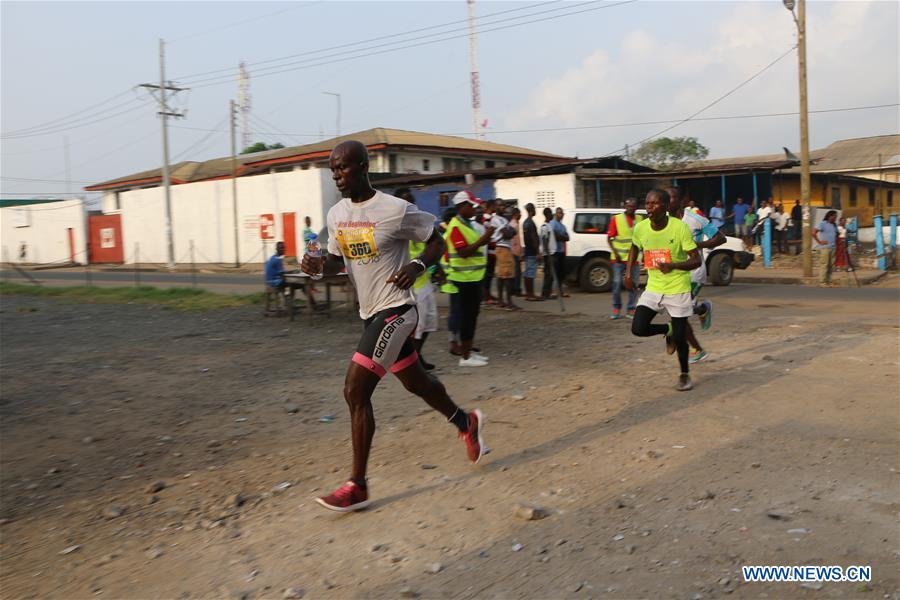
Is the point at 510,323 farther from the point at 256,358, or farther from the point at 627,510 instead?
the point at 627,510

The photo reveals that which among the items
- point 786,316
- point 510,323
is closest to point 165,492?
point 510,323

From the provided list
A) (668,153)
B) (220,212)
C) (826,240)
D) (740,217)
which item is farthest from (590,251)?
(668,153)

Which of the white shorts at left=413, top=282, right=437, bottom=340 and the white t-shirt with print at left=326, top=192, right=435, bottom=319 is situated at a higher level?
the white t-shirt with print at left=326, top=192, right=435, bottom=319

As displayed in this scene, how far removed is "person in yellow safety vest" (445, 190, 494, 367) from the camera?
25.2 ft

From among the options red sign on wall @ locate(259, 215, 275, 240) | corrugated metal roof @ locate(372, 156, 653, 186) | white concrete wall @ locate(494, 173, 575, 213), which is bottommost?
red sign on wall @ locate(259, 215, 275, 240)

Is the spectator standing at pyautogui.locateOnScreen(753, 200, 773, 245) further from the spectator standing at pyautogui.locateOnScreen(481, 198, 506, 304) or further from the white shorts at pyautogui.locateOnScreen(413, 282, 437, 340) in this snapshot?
the white shorts at pyautogui.locateOnScreen(413, 282, 437, 340)

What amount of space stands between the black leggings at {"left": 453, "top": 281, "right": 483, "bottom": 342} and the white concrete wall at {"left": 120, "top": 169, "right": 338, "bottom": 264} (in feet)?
75.9

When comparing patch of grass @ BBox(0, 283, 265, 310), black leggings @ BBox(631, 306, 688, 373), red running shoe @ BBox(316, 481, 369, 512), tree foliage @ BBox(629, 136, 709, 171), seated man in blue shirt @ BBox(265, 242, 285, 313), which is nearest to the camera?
red running shoe @ BBox(316, 481, 369, 512)

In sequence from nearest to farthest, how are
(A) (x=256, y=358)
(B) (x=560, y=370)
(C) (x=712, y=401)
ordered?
1. (C) (x=712, y=401)
2. (B) (x=560, y=370)
3. (A) (x=256, y=358)

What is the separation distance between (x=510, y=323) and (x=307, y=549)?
784 centimetres

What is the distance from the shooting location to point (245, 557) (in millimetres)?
3572

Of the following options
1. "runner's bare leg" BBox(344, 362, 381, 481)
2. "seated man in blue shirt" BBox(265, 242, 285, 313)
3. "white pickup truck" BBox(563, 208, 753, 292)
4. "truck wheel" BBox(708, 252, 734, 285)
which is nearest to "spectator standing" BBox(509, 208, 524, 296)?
"white pickup truck" BBox(563, 208, 753, 292)

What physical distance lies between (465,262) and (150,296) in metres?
11.8

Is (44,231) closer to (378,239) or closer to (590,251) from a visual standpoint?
(590,251)
